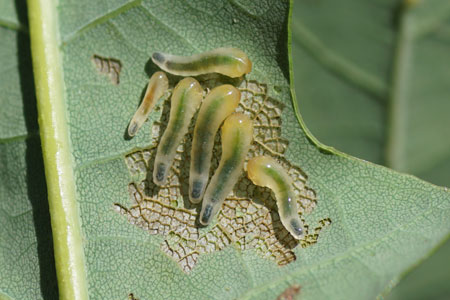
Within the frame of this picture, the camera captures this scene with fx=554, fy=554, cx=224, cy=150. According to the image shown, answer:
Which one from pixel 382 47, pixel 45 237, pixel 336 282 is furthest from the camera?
pixel 382 47

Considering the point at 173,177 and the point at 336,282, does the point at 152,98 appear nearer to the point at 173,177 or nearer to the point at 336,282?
the point at 173,177

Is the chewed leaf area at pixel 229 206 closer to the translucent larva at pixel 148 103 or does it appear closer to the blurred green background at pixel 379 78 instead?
the translucent larva at pixel 148 103

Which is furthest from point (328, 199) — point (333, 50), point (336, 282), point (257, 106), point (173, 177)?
point (333, 50)

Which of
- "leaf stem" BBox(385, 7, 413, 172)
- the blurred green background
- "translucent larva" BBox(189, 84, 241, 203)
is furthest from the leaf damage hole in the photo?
"leaf stem" BBox(385, 7, 413, 172)

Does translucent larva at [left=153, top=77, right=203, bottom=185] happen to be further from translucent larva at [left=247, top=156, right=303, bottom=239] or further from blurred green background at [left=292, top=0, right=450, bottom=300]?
blurred green background at [left=292, top=0, right=450, bottom=300]

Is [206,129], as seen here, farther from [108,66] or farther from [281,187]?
[108,66]

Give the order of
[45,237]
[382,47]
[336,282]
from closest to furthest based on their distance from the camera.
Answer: [336,282] < [45,237] < [382,47]
